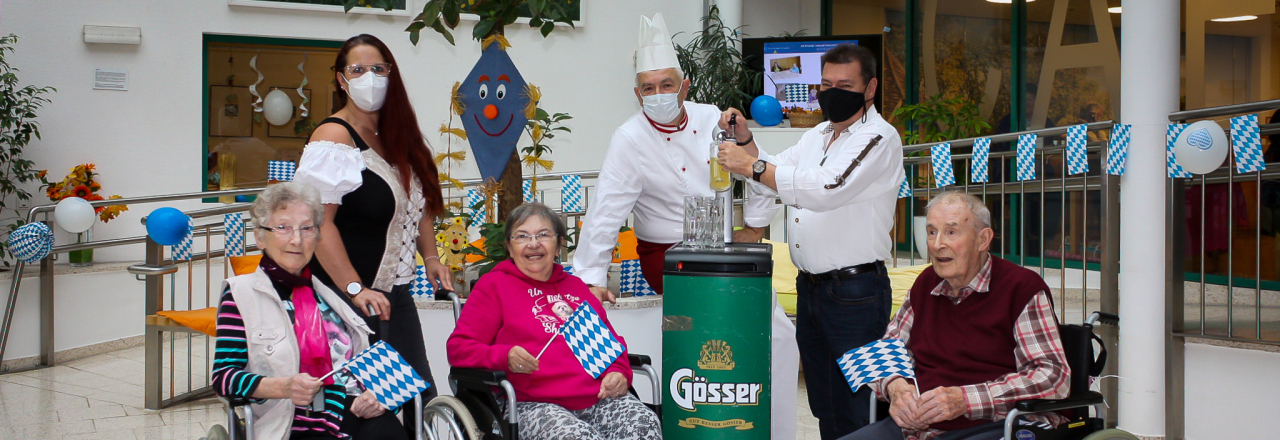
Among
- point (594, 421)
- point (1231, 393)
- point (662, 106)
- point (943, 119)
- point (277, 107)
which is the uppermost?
point (277, 107)

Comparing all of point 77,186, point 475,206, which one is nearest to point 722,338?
point 475,206

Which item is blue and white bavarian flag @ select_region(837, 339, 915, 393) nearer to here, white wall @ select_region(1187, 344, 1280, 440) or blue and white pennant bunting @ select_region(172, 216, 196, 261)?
white wall @ select_region(1187, 344, 1280, 440)

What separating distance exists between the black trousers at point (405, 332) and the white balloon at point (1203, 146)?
2.90 metres

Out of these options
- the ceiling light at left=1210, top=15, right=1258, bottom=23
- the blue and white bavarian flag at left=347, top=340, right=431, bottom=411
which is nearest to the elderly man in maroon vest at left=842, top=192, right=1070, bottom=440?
the blue and white bavarian flag at left=347, top=340, right=431, bottom=411

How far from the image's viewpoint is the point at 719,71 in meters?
7.95

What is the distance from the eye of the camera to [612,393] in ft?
8.10

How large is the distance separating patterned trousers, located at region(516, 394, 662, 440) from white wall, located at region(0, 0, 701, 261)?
20.4 ft

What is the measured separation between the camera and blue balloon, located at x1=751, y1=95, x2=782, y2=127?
738cm

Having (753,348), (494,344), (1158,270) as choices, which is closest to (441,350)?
(494,344)

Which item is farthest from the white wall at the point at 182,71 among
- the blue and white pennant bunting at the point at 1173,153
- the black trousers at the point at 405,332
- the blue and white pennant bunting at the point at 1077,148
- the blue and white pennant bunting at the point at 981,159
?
the black trousers at the point at 405,332

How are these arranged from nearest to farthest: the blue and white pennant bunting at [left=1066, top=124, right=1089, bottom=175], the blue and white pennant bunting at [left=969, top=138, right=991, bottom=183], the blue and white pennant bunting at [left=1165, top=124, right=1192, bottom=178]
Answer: the blue and white pennant bunting at [left=1165, top=124, right=1192, bottom=178], the blue and white pennant bunting at [left=1066, top=124, right=1089, bottom=175], the blue and white pennant bunting at [left=969, top=138, right=991, bottom=183]

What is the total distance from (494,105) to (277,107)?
584cm

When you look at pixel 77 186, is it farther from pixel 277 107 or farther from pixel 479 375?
pixel 479 375

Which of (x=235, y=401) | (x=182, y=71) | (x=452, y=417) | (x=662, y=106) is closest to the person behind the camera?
(x=235, y=401)
